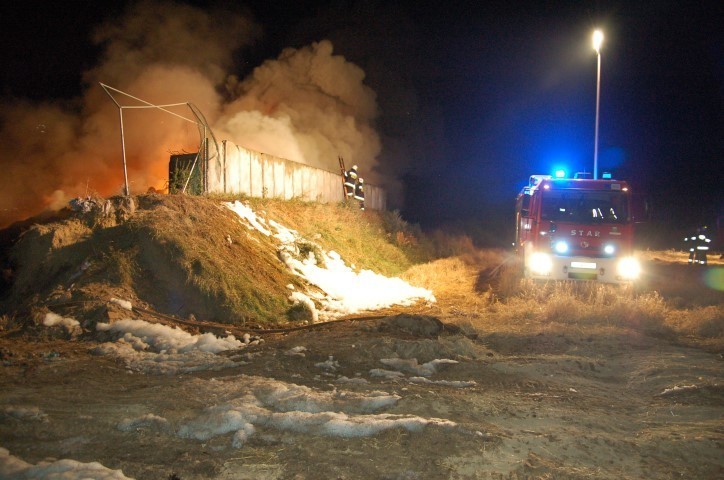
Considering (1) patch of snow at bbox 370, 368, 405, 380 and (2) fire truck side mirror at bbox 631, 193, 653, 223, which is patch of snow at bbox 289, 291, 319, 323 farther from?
(2) fire truck side mirror at bbox 631, 193, 653, 223

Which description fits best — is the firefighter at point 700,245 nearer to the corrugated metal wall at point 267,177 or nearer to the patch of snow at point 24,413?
the corrugated metal wall at point 267,177

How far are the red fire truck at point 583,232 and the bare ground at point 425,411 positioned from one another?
390 centimetres

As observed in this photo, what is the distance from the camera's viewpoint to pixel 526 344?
23.2 ft

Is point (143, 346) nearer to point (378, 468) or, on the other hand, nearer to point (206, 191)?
point (378, 468)

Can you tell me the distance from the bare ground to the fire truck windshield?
172 inches

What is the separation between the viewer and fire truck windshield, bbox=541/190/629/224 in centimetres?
1097

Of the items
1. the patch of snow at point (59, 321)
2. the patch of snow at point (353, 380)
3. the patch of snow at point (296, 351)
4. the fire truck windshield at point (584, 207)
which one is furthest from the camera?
the fire truck windshield at point (584, 207)

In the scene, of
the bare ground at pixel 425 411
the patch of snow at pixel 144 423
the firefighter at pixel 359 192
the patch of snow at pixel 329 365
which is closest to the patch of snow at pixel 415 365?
the bare ground at pixel 425 411

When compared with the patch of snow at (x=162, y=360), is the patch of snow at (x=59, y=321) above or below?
above

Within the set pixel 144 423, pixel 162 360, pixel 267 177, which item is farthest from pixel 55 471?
pixel 267 177

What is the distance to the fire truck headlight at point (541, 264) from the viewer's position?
11.1 metres

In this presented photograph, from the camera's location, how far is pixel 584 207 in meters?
11.1

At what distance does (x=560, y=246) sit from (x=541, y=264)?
0.54m

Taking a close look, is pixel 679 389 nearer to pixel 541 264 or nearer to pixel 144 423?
pixel 144 423
